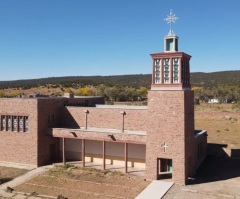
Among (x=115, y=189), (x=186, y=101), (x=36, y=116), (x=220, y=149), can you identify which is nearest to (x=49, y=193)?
(x=115, y=189)

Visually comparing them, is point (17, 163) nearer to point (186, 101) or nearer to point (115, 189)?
point (115, 189)

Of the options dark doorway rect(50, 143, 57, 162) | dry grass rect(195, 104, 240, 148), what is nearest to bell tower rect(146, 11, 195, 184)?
dark doorway rect(50, 143, 57, 162)

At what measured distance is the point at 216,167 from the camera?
93.1ft

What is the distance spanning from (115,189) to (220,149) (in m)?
14.4

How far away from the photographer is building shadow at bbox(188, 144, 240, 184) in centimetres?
2509

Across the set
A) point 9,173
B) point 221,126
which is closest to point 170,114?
point 9,173

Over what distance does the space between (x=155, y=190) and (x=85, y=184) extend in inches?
208

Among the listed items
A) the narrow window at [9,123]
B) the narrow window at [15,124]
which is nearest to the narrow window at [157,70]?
the narrow window at [15,124]

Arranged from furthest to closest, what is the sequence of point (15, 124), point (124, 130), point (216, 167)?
point (15, 124) < point (124, 130) < point (216, 167)

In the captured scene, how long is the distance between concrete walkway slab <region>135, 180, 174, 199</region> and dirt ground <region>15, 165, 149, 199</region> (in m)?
0.45

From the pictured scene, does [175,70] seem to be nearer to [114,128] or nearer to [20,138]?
[114,128]

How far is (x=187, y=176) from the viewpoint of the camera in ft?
78.7

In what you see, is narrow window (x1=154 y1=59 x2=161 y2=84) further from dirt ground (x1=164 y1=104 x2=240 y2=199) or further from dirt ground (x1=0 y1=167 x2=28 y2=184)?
dirt ground (x1=0 y1=167 x2=28 y2=184)

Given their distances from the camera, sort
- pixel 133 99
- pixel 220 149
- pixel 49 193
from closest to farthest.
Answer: pixel 49 193, pixel 220 149, pixel 133 99
